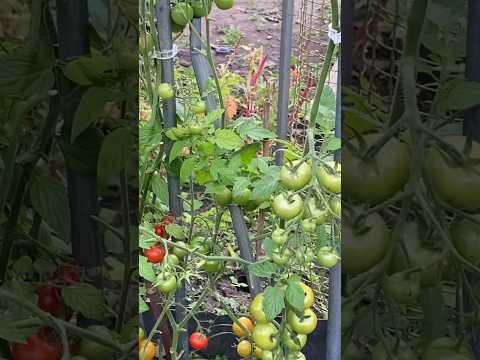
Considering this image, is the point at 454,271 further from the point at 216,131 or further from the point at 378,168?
the point at 216,131

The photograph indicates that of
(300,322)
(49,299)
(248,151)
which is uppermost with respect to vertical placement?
(49,299)

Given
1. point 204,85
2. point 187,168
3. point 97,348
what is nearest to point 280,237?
point 187,168

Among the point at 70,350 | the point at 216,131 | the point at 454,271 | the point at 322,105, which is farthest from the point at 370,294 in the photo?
the point at 322,105

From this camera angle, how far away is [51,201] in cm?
37

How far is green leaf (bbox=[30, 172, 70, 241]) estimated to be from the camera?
0.37 metres

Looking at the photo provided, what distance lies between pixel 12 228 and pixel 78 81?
0.10m

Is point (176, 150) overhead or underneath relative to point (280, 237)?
overhead

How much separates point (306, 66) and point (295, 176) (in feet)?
5.10

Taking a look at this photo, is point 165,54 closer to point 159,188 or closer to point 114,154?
point 159,188

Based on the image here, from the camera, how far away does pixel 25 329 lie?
38 centimetres

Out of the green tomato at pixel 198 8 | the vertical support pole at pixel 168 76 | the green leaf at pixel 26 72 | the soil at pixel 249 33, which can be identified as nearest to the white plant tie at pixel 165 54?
the vertical support pole at pixel 168 76

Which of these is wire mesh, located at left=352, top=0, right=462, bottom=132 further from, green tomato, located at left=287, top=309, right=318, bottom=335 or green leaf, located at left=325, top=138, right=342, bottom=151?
green tomato, located at left=287, top=309, right=318, bottom=335

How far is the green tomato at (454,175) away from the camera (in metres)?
0.34

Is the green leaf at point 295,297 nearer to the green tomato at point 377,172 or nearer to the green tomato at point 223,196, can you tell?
the green tomato at point 223,196
